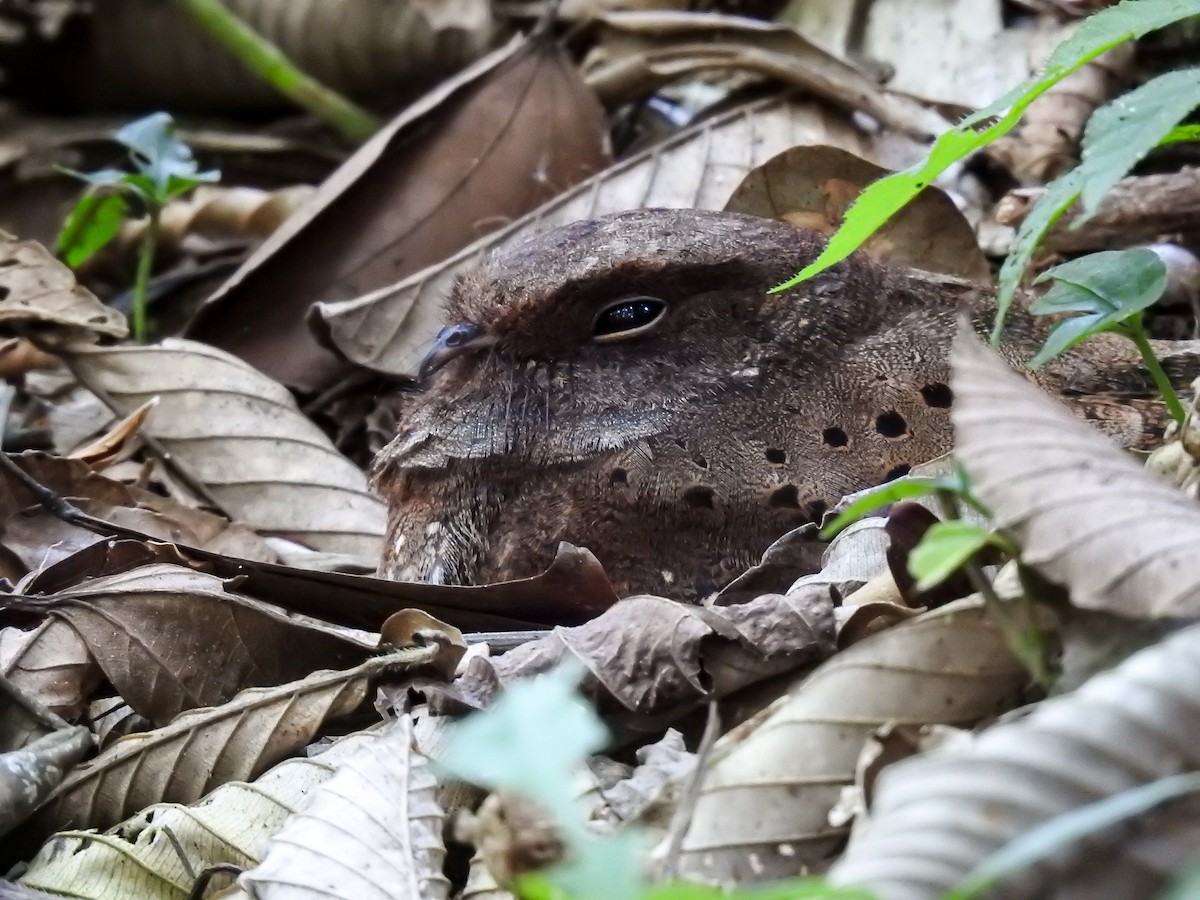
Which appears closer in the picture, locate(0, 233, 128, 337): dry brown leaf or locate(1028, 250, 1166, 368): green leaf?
locate(1028, 250, 1166, 368): green leaf

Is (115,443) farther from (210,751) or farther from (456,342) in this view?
(210,751)

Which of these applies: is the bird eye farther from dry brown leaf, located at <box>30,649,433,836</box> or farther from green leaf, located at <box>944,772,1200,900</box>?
green leaf, located at <box>944,772,1200,900</box>

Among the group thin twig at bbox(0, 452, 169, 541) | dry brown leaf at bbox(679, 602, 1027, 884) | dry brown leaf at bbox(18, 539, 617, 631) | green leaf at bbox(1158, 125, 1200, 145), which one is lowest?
thin twig at bbox(0, 452, 169, 541)

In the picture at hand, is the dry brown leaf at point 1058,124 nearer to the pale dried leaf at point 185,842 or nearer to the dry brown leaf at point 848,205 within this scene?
the dry brown leaf at point 848,205

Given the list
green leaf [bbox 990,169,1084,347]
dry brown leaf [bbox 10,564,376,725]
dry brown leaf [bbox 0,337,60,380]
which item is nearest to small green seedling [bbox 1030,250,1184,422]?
green leaf [bbox 990,169,1084,347]

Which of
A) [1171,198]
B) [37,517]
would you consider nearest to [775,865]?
[37,517]

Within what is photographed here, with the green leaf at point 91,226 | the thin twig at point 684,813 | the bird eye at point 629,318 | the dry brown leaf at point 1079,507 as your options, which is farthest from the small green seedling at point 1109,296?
the green leaf at point 91,226
